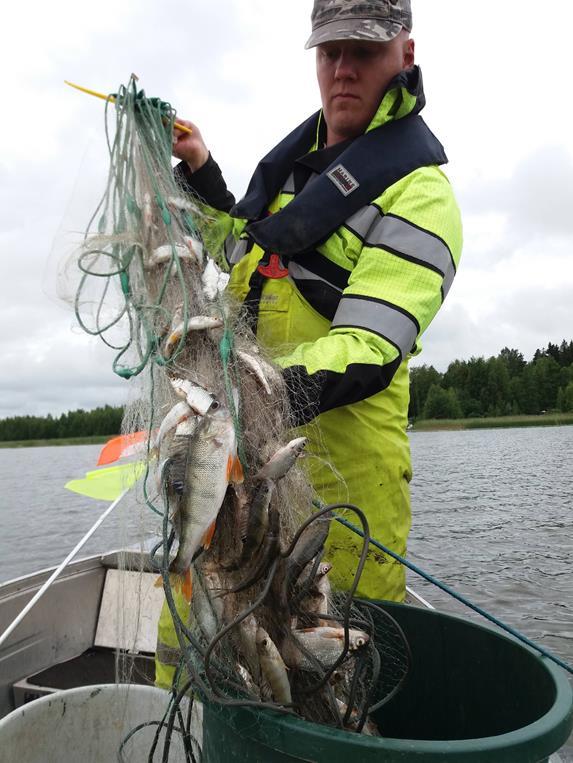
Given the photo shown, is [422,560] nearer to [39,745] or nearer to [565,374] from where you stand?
[39,745]

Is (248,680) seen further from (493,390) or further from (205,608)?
(493,390)

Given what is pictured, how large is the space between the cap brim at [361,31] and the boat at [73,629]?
321cm

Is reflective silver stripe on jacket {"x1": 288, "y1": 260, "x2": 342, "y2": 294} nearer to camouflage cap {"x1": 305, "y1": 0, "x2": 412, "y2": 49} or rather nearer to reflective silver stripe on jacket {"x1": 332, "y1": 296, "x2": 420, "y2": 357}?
reflective silver stripe on jacket {"x1": 332, "y1": 296, "x2": 420, "y2": 357}

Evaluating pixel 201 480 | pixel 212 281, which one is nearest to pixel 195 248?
pixel 212 281

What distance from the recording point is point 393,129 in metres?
2.89

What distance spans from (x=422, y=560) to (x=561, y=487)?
9.66 m

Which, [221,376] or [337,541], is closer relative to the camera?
[221,376]

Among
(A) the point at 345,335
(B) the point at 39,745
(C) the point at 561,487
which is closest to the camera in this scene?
(A) the point at 345,335

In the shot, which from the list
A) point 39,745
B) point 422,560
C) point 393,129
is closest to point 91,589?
point 39,745

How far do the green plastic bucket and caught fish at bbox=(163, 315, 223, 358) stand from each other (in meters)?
1.04

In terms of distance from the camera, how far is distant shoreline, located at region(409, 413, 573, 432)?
67375 mm

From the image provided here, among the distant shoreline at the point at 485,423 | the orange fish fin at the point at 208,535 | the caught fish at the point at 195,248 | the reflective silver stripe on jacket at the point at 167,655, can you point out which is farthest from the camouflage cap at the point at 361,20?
the distant shoreline at the point at 485,423

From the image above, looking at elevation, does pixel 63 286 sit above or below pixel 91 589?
above

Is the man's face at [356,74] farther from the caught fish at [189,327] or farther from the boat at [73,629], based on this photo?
the boat at [73,629]
